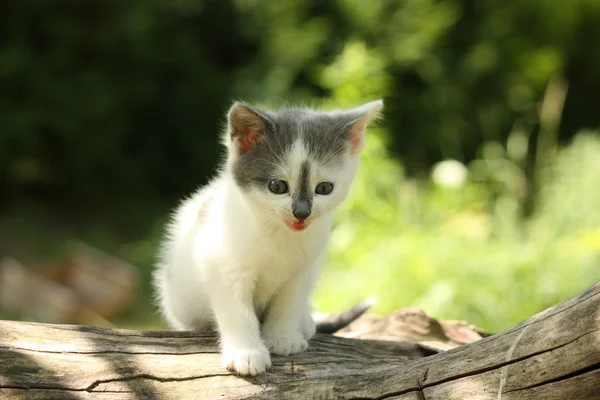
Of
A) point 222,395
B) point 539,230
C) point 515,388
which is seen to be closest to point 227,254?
point 222,395

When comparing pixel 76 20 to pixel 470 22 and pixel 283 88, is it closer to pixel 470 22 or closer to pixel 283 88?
pixel 283 88

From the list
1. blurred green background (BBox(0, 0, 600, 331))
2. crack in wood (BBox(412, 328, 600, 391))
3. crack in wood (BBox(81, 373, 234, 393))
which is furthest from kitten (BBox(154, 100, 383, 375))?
blurred green background (BBox(0, 0, 600, 331))

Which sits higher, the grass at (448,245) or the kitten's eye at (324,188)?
the grass at (448,245)

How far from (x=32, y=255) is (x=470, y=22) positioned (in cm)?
498

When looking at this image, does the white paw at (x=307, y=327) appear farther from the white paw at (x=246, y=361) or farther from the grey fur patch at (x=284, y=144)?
the grey fur patch at (x=284, y=144)

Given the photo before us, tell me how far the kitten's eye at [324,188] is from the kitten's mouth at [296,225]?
Result: 0.46 feet

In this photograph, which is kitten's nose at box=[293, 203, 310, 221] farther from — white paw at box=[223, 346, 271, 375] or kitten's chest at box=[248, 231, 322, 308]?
white paw at box=[223, 346, 271, 375]

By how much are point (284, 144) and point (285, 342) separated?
0.74m

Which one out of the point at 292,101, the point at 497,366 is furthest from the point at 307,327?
the point at 292,101

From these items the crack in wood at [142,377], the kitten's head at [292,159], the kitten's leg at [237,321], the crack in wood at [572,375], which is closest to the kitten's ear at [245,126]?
the kitten's head at [292,159]

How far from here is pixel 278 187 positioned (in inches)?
100

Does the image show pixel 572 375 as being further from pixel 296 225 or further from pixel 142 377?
pixel 142 377

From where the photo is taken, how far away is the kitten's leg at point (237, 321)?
247 cm

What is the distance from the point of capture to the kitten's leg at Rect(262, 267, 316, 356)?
8.80 feet
